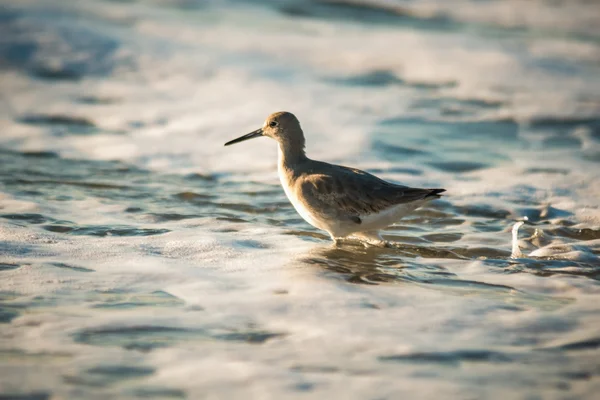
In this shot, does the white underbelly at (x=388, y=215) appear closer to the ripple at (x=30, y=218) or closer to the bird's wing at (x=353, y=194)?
the bird's wing at (x=353, y=194)

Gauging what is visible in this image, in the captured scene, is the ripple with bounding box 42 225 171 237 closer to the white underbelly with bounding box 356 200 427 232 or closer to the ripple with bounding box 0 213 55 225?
the ripple with bounding box 0 213 55 225

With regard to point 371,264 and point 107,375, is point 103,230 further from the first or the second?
point 107,375

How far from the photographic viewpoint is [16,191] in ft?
24.2

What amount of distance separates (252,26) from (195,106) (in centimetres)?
382

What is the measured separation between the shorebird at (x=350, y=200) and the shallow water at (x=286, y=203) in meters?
0.21

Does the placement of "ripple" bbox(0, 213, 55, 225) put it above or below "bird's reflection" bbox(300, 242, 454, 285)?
above

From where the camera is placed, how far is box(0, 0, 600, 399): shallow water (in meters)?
4.21

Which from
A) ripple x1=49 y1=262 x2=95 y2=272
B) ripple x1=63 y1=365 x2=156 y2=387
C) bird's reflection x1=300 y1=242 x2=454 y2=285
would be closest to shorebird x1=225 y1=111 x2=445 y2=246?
bird's reflection x1=300 y1=242 x2=454 y2=285

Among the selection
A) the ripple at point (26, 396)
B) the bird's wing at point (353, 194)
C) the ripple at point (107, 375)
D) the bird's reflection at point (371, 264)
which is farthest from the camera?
the bird's wing at point (353, 194)

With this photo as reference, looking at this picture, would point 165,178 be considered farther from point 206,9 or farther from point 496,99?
point 206,9

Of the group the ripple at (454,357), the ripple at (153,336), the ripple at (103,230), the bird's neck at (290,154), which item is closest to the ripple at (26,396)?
the ripple at (153,336)

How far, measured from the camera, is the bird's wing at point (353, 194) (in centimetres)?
629

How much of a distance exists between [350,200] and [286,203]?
4.61 ft

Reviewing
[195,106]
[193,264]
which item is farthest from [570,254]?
[195,106]
